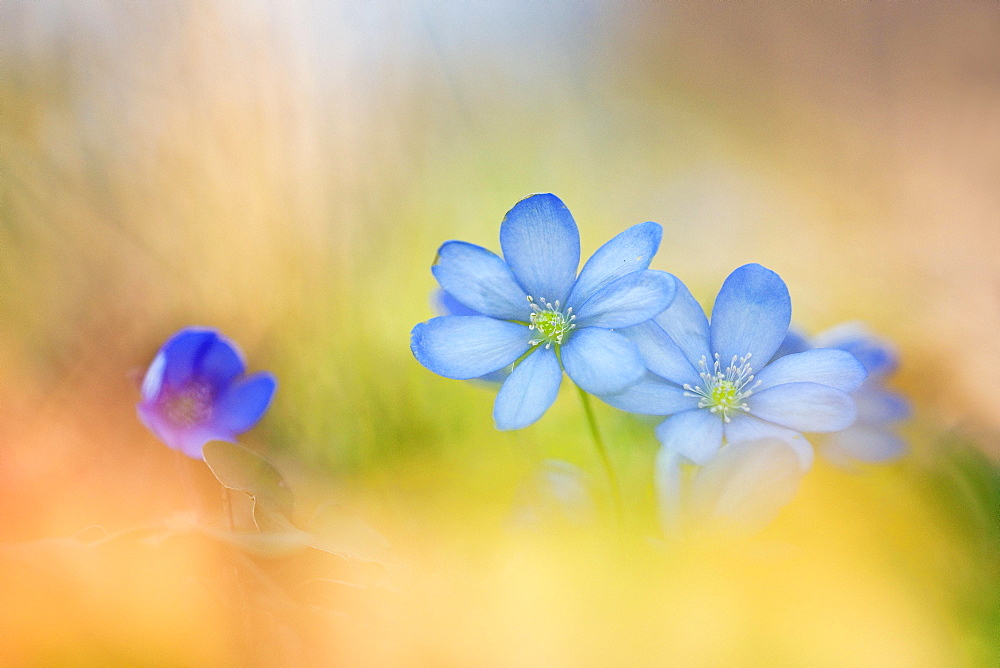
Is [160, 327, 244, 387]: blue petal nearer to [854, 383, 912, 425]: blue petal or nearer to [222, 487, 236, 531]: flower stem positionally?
[222, 487, 236, 531]: flower stem

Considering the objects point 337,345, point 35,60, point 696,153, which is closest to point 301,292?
point 337,345

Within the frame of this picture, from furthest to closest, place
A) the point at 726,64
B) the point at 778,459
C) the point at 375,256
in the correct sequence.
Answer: the point at 726,64 → the point at 375,256 → the point at 778,459

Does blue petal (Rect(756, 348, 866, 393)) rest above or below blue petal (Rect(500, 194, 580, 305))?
below

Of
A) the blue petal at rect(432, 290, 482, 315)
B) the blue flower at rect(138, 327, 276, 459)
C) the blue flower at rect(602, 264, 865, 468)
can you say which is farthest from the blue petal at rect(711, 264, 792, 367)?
the blue flower at rect(138, 327, 276, 459)

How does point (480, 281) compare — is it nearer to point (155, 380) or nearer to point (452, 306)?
point (452, 306)

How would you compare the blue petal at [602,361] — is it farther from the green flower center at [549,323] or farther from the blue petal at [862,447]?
the blue petal at [862,447]

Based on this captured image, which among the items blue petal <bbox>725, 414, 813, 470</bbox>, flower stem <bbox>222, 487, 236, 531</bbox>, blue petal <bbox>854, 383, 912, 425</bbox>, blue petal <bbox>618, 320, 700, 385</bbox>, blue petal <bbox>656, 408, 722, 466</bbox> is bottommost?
flower stem <bbox>222, 487, 236, 531</bbox>

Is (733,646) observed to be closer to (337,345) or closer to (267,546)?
(267,546)
